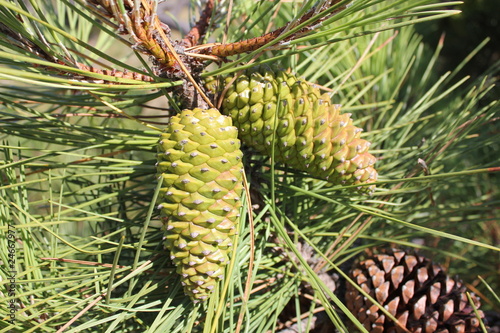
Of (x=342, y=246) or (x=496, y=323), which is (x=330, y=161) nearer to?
(x=342, y=246)

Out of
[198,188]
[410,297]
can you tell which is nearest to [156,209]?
[198,188]

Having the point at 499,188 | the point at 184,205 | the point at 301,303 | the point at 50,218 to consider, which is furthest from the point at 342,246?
the point at 499,188

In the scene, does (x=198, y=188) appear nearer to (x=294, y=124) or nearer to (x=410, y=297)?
(x=294, y=124)

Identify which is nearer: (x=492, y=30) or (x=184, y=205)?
(x=184, y=205)

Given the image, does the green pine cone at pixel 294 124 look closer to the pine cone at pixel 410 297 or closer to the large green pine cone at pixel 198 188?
the large green pine cone at pixel 198 188

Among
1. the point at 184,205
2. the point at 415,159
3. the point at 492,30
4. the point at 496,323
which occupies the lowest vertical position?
the point at 496,323
